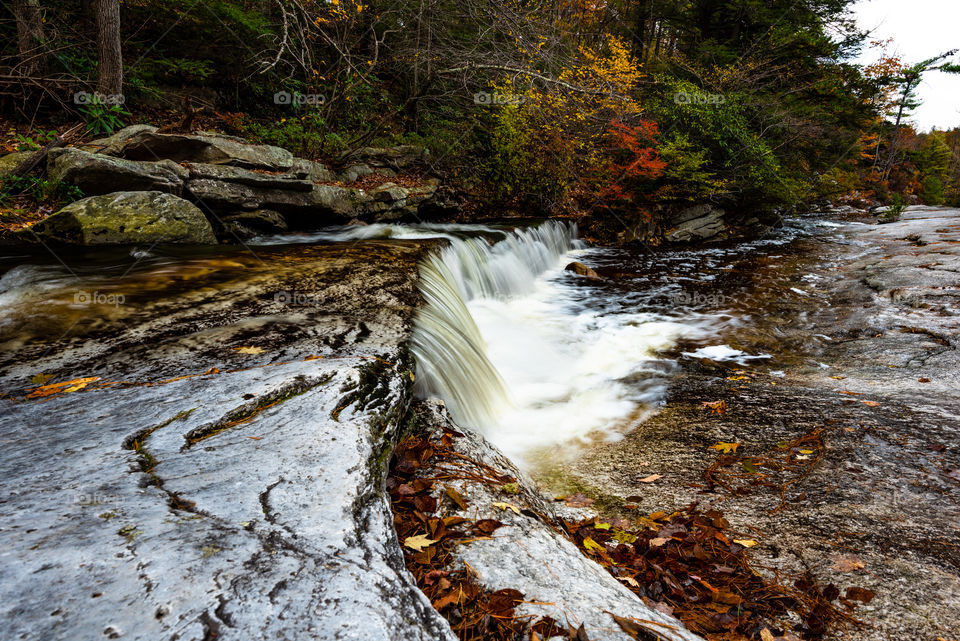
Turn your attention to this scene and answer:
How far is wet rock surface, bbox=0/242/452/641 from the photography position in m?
1.07

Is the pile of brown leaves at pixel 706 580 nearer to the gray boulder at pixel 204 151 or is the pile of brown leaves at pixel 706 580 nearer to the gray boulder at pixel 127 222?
the gray boulder at pixel 127 222

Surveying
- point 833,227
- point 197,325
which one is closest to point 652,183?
point 833,227

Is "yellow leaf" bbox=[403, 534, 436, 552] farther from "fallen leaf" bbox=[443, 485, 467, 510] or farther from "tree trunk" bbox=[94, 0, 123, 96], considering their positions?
"tree trunk" bbox=[94, 0, 123, 96]

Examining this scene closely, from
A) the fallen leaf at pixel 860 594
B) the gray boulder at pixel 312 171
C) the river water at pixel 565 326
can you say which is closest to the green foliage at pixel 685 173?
the river water at pixel 565 326

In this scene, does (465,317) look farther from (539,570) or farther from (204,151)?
(204,151)

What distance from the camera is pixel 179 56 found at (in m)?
11.1

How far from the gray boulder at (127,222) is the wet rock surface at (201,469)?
2433mm

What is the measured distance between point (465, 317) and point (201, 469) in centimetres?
411

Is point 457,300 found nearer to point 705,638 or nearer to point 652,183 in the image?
point 705,638

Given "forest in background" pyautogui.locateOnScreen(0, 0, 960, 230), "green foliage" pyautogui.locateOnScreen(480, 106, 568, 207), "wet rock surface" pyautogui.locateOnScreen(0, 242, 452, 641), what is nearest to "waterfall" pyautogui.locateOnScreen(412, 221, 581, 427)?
"wet rock surface" pyautogui.locateOnScreen(0, 242, 452, 641)

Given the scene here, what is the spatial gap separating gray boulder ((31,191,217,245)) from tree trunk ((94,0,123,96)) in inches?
161

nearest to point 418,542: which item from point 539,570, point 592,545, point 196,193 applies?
point 539,570

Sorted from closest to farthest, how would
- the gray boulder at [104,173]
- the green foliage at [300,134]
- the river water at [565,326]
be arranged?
the river water at [565,326] < the gray boulder at [104,173] < the green foliage at [300,134]

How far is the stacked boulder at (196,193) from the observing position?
623cm
